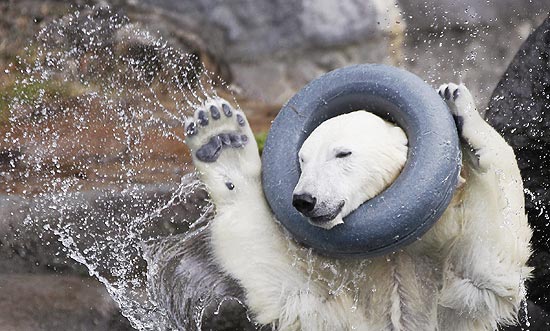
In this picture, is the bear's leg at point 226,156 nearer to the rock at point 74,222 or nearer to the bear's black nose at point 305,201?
the bear's black nose at point 305,201

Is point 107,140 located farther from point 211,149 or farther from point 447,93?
point 447,93

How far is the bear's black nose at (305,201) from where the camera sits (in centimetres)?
274

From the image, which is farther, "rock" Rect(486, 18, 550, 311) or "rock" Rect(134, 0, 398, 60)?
"rock" Rect(134, 0, 398, 60)

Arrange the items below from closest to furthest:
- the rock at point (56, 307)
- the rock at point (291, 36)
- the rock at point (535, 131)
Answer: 1. the rock at point (56, 307)
2. the rock at point (535, 131)
3. the rock at point (291, 36)

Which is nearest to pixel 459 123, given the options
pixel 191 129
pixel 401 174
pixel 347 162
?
pixel 401 174

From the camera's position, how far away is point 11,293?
397 centimetres

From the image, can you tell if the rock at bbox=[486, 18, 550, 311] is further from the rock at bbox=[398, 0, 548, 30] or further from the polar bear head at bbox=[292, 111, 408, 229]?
the rock at bbox=[398, 0, 548, 30]

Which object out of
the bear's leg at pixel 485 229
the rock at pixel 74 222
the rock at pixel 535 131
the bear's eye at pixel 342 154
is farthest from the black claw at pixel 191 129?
the rock at pixel 535 131

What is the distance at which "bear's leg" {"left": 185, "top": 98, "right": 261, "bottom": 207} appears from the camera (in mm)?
3289

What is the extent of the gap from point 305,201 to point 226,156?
0.65 metres

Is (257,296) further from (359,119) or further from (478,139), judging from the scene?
(478,139)

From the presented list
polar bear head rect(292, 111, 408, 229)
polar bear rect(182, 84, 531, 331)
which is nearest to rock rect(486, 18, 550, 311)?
polar bear rect(182, 84, 531, 331)

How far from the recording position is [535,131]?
418 centimetres

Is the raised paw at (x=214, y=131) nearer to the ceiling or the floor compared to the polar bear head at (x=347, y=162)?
nearer to the ceiling
